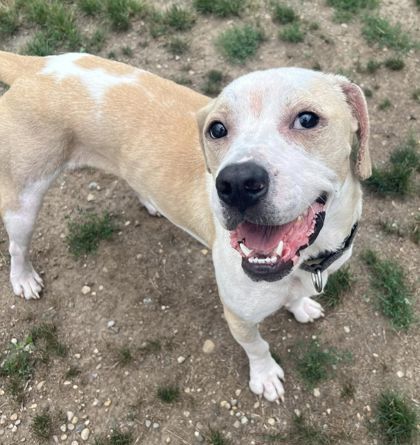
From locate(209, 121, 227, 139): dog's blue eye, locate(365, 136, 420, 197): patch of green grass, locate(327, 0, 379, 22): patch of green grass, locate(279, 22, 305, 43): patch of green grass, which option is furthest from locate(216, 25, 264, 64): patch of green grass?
locate(209, 121, 227, 139): dog's blue eye

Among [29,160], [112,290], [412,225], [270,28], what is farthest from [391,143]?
[29,160]

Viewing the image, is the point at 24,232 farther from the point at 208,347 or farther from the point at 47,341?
the point at 208,347

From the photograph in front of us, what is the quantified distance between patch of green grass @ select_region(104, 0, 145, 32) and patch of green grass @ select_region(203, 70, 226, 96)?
1.42 metres

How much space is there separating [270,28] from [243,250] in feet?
15.0

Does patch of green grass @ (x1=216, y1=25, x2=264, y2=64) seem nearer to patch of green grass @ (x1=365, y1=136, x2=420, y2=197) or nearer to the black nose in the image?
patch of green grass @ (x1=365, y1=136, x2=420, y2=197)

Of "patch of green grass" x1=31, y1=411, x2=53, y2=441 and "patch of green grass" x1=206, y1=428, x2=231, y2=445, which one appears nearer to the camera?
"patch of green grass" x1=206, y1=428, x2=231, y2=445

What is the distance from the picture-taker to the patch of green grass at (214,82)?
6031 mm

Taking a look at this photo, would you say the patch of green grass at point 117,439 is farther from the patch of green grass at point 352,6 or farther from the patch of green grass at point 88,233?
the patch of green grass at point 352,6

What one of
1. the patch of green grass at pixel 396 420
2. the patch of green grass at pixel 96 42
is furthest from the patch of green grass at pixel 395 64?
the patch of green grass at pixel 396 420

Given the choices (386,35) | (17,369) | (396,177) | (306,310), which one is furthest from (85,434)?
(386,35)

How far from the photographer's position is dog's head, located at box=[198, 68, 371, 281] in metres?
2.41

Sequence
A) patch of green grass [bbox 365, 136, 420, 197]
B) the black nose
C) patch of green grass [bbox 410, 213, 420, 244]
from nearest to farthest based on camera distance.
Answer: the black nose < patch of green grass [bbox 410, 213, 420, 244] < patch of green grass [bbox 365, 136, 420, 197]

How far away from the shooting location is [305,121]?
8.77 feet

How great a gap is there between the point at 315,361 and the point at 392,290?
38.7 inches
